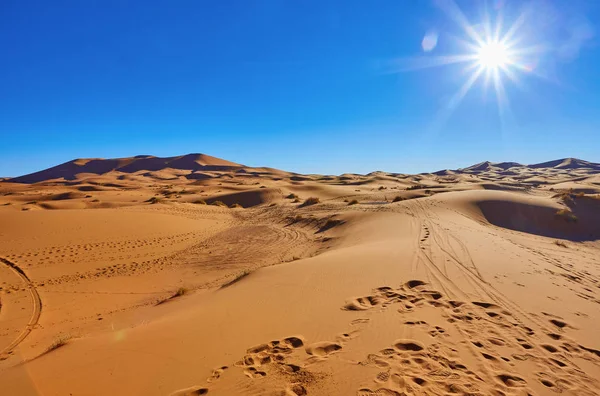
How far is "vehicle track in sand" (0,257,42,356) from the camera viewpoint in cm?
625

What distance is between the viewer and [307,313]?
5.70m

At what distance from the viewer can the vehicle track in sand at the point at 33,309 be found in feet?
20.5

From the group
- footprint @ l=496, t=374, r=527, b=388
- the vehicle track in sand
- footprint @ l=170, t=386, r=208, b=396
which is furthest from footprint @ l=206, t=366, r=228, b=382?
the vehicle track in sand

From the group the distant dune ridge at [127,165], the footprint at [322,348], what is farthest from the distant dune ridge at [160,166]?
the footprint at [322,348]

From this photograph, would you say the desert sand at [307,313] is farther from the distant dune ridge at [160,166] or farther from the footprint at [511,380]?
the distant dune ridge at [160,166]

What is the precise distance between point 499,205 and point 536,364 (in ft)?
56.2

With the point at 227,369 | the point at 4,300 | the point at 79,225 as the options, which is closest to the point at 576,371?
the point at 227,369

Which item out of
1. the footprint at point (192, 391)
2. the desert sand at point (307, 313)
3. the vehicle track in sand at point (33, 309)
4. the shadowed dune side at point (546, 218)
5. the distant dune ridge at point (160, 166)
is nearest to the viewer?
the footprint at point (192, 391)

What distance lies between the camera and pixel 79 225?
17.5m

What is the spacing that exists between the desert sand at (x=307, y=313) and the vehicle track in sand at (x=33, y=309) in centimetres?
7

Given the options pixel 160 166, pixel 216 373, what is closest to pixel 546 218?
pixel 216 373

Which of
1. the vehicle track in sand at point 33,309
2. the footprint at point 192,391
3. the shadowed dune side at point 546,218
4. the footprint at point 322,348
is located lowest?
the vehicle track in sand at point 33,309

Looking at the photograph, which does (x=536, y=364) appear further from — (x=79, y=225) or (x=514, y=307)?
(x=79, y=225)

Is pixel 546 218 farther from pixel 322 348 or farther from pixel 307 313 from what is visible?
pixel 322 348
